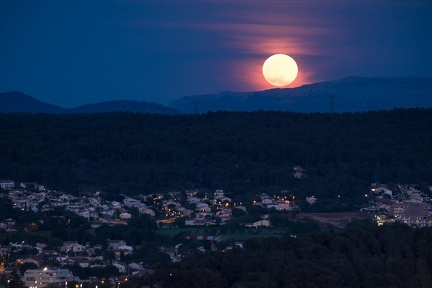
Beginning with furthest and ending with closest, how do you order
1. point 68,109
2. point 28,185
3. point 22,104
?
point 22,104 < point 68,109 < point 28,185

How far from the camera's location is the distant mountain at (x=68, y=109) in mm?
77812

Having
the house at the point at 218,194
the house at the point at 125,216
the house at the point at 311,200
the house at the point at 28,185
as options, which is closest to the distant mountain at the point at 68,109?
the house at the point at 218,194

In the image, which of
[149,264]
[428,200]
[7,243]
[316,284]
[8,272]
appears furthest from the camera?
[428,200]

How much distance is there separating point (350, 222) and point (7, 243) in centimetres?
830

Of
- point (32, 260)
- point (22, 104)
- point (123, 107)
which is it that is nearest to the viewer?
point (32, 260)

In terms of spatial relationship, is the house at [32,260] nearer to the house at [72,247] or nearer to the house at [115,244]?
the house at [72,247]

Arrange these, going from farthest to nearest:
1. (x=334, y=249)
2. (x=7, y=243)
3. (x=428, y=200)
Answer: (x=428, y=200), (x=7, y=243), (x=334, y=249)

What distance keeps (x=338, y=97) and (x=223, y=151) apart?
48.9 metres

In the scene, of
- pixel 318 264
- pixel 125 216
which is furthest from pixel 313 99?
pixel 318 264

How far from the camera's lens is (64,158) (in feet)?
133

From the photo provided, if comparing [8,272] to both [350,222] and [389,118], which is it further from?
[389,118]

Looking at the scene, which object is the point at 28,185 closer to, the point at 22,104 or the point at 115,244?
the point at 115,244

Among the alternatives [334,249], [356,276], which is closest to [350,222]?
[334,249]

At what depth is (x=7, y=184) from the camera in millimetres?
36125
